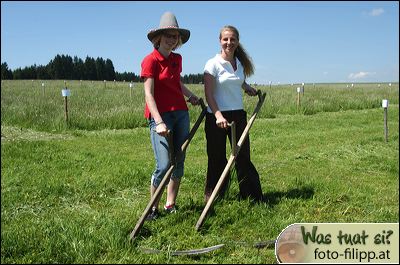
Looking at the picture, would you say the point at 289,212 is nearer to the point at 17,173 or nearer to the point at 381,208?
the point at 381,208

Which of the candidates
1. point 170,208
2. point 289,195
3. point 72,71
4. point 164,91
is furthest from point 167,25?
point 72,71

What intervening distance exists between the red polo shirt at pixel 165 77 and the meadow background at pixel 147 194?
1116mm

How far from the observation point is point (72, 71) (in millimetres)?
92688

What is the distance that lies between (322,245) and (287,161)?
397 cm

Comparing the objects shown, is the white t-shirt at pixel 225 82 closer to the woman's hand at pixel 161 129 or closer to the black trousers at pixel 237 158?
the black trousers at pixel 237 158

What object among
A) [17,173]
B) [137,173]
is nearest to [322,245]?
[137,173]

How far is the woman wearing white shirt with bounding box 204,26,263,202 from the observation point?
420 cm

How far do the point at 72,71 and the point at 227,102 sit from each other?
94.1 m


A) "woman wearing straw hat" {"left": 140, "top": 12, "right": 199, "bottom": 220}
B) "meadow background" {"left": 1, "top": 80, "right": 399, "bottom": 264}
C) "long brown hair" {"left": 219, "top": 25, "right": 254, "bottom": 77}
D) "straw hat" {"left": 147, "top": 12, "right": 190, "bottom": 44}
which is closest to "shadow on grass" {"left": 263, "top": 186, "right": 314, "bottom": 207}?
"meadow background" {"left": 1, "top": 80, "right": 399, "bottom": 264}

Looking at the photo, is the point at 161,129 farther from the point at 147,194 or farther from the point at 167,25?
the point at 147,194

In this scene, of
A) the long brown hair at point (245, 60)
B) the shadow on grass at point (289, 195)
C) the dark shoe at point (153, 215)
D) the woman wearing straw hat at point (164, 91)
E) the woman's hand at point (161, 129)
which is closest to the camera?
the woman's hand at point (161, 129)

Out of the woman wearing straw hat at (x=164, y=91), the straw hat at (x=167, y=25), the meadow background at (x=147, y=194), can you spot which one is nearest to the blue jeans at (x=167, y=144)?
the woman wearing straw hat at (x=164, y=91)

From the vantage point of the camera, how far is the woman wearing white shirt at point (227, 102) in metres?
4.20

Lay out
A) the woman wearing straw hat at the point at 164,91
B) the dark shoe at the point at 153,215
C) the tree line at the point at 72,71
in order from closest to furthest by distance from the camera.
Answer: the woman wearing straw hat at the point at 164,91, the dark shoe at the point at 153,215, the tree line at the point at 72,71
